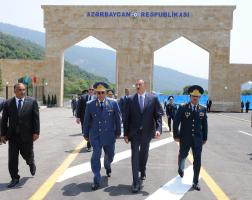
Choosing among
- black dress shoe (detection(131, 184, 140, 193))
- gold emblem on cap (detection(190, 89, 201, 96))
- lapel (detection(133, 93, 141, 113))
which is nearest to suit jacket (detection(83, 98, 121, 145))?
lapel (detection(133, 93, 141, 113))

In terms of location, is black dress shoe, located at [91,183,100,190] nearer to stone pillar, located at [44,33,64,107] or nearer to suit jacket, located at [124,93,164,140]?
suit jacket, located at [124,93,164,140]

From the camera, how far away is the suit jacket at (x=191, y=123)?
25.0ft

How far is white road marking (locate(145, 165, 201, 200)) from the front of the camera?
6.77m

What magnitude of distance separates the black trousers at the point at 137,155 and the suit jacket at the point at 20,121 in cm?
184

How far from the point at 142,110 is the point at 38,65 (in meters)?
43.8

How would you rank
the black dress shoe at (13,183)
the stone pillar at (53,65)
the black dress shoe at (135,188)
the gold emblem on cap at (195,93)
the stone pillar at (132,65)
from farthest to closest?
1. the stone pillar at (53,65)
2. the stone pillar at (132,65)
3. the gold emblem on cap at (195,93)
4. the black dress shoe at (13,183)
5. the black dress shoe at (135,188)

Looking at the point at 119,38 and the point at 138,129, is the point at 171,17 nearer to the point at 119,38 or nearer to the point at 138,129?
the point at 119,38

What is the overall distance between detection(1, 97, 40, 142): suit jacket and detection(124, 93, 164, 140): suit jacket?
1.71m

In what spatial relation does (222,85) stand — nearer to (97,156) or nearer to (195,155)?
(195,155)

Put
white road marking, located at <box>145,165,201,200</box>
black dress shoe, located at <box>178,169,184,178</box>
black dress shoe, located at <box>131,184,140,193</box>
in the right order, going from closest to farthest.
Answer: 1. white road marking, located at <box>145,165,201,200</box>
2. black dress shoe, located at <box>131,184,140,193</box>
3. black dress shoe, located at <box>178,169,184,178</box>

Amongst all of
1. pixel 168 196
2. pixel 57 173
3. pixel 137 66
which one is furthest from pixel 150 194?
pixel 137 66

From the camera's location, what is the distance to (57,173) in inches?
335

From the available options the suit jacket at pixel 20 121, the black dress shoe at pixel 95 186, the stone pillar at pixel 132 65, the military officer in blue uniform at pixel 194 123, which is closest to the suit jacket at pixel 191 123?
the military officer in blue uniform at pixel 194 123

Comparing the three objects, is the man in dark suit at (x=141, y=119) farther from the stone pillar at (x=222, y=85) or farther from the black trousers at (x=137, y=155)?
the stone pillar at (x=222, y=85)
